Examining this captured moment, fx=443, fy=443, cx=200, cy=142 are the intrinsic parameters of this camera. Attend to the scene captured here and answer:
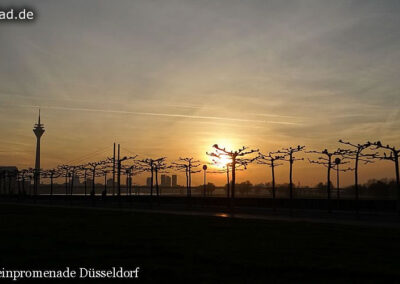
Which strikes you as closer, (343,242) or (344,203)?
(343,242)

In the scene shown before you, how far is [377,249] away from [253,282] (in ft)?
30.3

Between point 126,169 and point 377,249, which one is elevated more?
point 126,169

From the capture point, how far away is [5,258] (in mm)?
16906

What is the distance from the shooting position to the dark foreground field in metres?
14.7

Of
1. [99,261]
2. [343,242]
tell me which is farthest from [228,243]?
[99,261]

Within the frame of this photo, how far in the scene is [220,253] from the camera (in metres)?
18.7

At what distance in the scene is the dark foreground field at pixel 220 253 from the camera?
578 inches

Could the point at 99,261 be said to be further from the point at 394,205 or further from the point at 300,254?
the point at 394,205

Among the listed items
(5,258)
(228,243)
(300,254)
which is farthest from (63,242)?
(300,254)

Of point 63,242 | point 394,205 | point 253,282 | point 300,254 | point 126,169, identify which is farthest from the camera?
point 126,169

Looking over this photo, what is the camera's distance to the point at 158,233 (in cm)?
2647

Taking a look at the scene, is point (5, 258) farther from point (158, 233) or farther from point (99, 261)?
point (158, 233)

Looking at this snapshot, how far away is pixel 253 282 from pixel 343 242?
10.8 meters

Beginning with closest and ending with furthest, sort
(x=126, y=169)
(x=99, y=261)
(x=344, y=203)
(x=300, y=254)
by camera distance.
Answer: (x=99, y=261)
(x=300, y=254)
(x=344, y=203)
(x=126, y=169)
